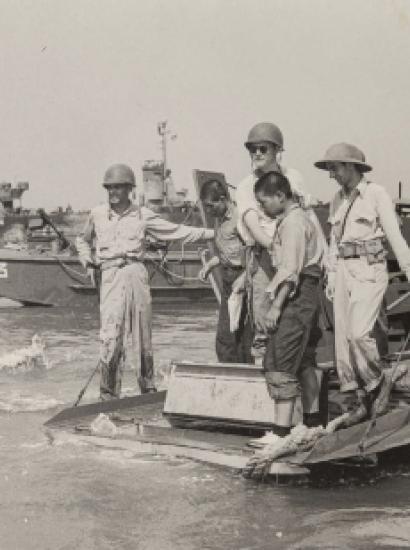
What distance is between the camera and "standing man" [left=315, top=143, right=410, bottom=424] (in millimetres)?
5348

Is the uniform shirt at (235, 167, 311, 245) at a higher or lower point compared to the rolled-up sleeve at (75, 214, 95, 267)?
higher

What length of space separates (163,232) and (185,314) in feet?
47.0

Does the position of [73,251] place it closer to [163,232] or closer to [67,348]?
[67,348]

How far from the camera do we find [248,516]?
4422 mm

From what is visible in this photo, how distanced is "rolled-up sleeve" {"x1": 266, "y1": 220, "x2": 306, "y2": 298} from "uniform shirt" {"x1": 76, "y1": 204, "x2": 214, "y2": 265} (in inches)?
81.1

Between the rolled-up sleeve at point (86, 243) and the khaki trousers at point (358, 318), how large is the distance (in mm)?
2633

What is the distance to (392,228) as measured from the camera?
5348 millimetres

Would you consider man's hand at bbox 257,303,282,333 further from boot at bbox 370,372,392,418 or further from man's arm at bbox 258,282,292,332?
boot at bbox 370,372,392,418

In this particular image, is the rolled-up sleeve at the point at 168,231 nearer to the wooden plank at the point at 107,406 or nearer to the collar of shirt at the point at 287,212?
the wooden plank at the point at 107,406

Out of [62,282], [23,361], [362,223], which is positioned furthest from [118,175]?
[62,282]

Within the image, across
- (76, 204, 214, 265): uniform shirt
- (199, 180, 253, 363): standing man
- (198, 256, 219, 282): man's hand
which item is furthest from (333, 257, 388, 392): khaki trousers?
(76, 204, 214, 265): uniform shirt

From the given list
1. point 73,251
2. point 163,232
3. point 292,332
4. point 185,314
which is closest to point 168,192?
point 73,251

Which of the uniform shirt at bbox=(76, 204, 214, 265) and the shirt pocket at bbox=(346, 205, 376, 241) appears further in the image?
the uniform shirt at bbox=(76, 204, 214, 265)

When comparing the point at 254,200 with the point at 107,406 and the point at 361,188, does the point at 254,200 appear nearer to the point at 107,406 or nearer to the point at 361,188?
the point at 361,188
